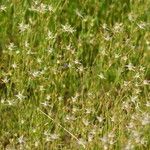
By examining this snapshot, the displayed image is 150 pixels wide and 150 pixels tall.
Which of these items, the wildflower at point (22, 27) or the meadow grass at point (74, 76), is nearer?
the meadow grass at point (74, 76)

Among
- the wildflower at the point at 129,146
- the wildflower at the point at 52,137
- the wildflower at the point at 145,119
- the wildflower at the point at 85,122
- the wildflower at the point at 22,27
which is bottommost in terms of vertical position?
the wildflower at the point at 52,137

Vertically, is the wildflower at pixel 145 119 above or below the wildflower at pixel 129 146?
above

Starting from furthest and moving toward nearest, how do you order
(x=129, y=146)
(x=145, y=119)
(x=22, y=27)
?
(x=22, y=27) < (x=145, y=119) < (x=129, y=146)

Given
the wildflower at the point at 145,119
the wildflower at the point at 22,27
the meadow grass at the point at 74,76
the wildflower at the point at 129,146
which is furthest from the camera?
the wildflower at the point at 22,27

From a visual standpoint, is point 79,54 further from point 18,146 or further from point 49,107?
point 18,146

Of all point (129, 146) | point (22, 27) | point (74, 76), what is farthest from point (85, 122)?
point (22, 27)

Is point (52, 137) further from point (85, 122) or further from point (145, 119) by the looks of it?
point (145, 119)

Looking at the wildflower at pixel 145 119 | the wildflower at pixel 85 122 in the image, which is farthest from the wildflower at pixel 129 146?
the wildflower at pixel 85 122

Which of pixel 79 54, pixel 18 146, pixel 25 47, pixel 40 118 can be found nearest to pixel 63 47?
pixel 79 54

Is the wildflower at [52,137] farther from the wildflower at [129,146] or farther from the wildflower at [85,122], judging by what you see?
the wildflower at [129,146]
